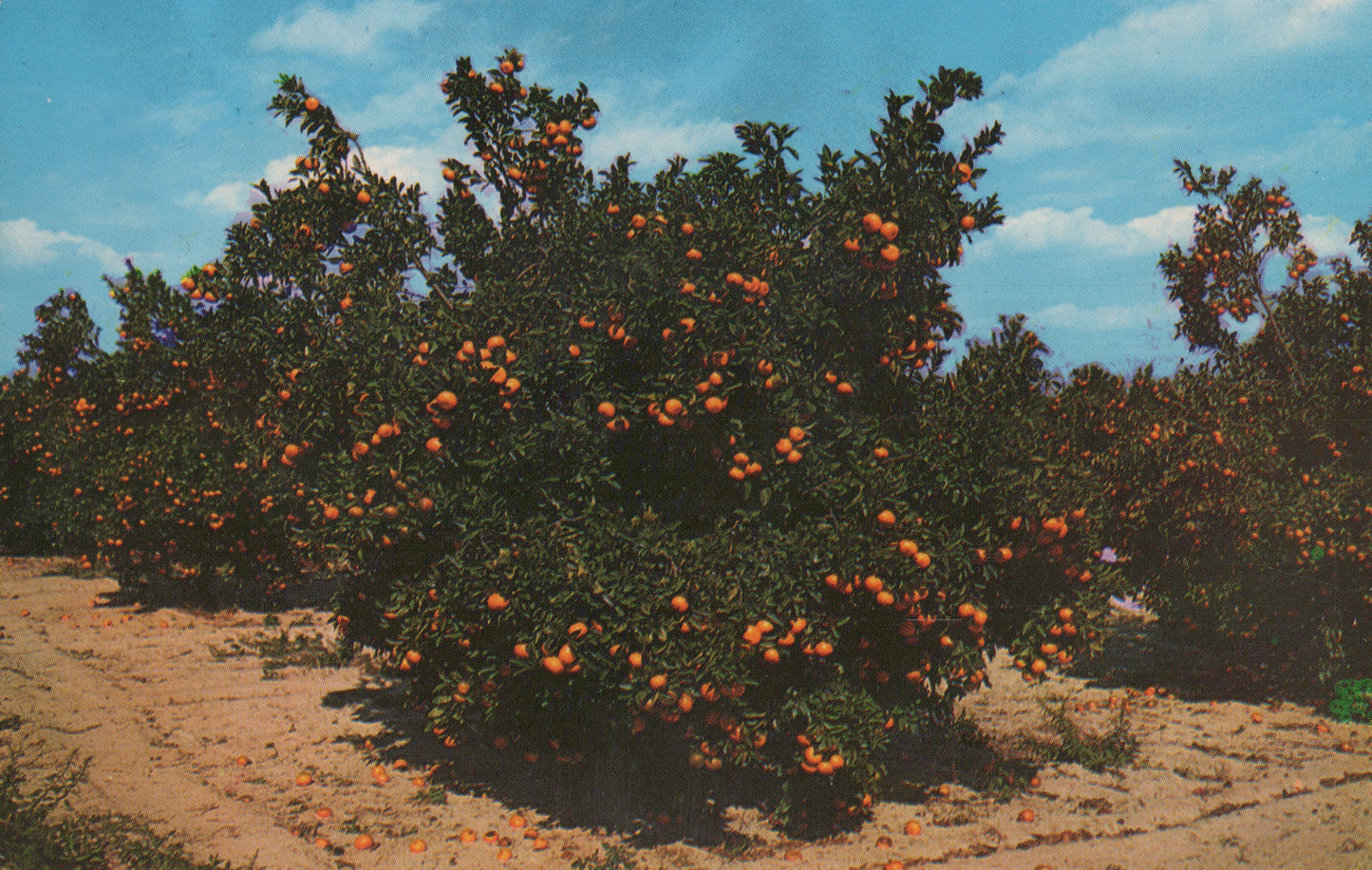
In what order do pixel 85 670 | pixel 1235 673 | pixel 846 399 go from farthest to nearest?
1. pixel 1235 673
2. pixel 85 670
3. pixel 846 399

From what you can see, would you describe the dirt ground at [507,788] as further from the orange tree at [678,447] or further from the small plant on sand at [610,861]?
the orange tree at [678,447]

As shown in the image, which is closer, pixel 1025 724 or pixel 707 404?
pixel 707 404

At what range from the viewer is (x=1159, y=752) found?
24.2 feet

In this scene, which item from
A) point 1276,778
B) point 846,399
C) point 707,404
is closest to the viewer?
point 707,404

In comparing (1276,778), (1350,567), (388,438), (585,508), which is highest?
(388,438)

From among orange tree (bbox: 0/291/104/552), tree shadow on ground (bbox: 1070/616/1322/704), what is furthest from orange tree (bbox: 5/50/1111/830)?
orange tree (bbox: 0/291/104/552)

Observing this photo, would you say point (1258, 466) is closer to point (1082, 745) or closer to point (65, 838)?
point (1082, 745)

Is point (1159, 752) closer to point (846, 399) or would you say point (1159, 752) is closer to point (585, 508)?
point (846, 399)

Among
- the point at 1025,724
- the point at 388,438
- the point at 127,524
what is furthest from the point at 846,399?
the point at 127,524

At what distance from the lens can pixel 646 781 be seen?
20.6 ft

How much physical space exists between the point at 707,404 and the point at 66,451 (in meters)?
11.8

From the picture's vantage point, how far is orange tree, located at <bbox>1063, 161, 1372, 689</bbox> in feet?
26.9

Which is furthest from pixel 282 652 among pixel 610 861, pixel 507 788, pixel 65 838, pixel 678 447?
pixel 678 447

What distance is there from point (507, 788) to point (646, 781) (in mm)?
1015
